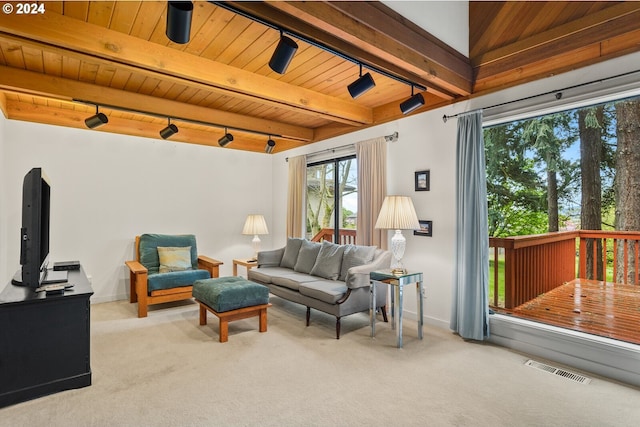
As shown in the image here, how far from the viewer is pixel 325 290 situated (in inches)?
136

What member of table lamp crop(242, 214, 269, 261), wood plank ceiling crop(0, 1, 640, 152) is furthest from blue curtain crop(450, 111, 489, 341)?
table lamp crop(242, 214, 269, 261)

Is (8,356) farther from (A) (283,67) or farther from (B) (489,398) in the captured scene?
(B) (489,398)

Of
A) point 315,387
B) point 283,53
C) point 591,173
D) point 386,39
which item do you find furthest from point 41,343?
point 591,173

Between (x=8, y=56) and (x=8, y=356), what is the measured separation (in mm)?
2612

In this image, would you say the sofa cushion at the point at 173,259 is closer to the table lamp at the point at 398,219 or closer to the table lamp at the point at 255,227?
the table lamp at the point at 255,227

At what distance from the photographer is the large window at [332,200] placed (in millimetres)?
5141

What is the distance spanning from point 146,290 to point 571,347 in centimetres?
436

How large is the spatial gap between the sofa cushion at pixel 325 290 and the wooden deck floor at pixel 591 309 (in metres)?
1.76

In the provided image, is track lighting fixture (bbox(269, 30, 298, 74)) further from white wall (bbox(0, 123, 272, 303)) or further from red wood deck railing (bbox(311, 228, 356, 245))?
white wall (bbox(0, 123, 272, 303))

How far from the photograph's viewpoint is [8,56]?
2.98 m

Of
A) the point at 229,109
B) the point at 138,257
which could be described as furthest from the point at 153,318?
the point at 229,109

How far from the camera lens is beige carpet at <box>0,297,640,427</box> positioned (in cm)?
200

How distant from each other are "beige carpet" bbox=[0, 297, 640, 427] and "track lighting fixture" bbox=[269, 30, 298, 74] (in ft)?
7.57

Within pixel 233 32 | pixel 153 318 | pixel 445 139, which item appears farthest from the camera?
pixel 153 318
